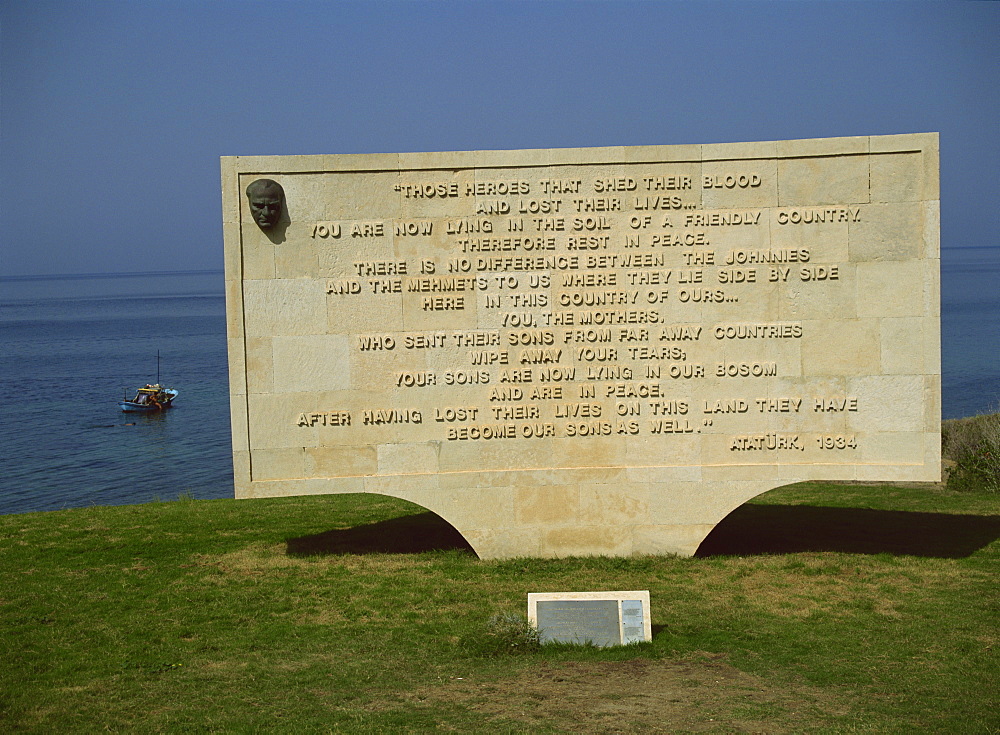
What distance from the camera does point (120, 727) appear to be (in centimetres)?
941

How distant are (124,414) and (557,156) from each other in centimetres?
4765

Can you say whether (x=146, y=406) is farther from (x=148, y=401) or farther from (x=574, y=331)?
(x=574, y=331)

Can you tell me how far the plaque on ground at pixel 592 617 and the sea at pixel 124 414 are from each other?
13525 mm

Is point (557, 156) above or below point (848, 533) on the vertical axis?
above

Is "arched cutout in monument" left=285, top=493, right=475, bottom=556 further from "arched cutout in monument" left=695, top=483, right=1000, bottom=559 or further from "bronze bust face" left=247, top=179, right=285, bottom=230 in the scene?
"bronze bust face" left=247, top=179, right=285, bottom=230

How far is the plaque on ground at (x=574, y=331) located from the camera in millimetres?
14148

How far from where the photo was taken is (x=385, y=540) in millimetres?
16625

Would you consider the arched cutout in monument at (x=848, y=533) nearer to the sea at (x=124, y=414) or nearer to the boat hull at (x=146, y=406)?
the sea at (x=124, y=414)

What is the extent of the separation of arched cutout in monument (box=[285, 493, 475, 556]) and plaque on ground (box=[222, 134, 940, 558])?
1.81 meters

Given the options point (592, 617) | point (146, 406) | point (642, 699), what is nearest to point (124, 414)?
point (146, 406)

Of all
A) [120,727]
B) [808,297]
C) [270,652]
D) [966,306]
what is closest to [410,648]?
[270,652]

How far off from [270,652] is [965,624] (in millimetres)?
8130

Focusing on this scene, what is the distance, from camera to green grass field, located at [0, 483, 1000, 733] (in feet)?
31.3

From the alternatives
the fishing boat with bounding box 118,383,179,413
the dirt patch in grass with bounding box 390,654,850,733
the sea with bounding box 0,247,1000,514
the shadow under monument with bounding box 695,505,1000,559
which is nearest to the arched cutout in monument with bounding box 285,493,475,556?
the shadow under monument with bounding box 695,505,1000,559
